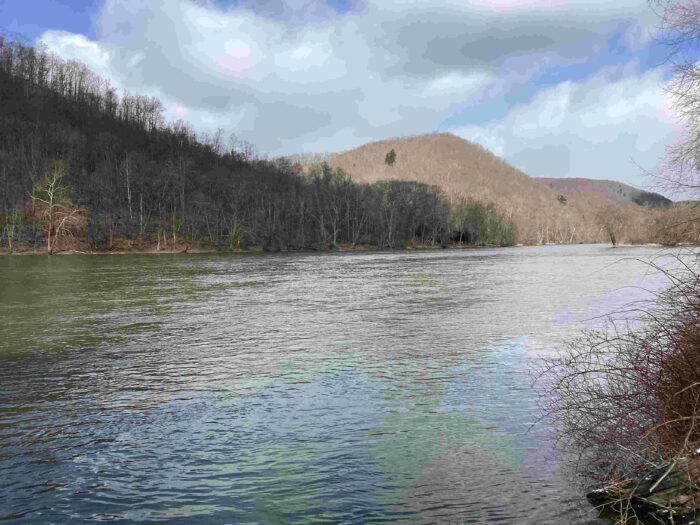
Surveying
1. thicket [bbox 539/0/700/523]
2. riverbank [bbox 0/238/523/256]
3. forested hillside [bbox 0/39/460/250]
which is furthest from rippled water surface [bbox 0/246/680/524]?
forested hillside [bbox 0/39/460/250]

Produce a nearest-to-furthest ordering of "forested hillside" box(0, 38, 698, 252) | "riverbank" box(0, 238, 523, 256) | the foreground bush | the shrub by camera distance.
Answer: the foreground bush, the shrub, "riverbank" box(0, 238, 523, 256), "forested hillside" box(0, 38, 698, 252)

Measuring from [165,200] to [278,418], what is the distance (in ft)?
447

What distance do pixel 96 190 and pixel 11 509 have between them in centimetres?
14022

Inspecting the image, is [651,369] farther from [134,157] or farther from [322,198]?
[134,157]

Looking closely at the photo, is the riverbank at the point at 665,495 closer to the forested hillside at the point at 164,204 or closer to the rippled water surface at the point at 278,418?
the rippled water surface at the point at 278,418

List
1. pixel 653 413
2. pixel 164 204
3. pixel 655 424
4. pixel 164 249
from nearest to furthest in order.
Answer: pixel 655 424, pixel 653 413, pixel 164 249, pixel 164 204

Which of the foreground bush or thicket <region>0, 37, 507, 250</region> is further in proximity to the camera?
thicket <region>0, 37, 507, 250</region>

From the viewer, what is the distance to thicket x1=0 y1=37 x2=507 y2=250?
117 meters

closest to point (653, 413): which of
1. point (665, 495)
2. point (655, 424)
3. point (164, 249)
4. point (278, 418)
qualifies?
point (655, 424)

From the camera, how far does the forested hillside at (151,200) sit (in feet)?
359

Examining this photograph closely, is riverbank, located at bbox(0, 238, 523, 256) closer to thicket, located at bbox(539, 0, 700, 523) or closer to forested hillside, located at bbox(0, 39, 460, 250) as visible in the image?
forested hillside, located at bbox(0, 39, 460, 250)

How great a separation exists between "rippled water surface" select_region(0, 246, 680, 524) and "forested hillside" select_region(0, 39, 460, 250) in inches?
3233

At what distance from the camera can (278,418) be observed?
1243 cm

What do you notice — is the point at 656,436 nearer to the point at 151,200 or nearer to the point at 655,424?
the point at 655,424
